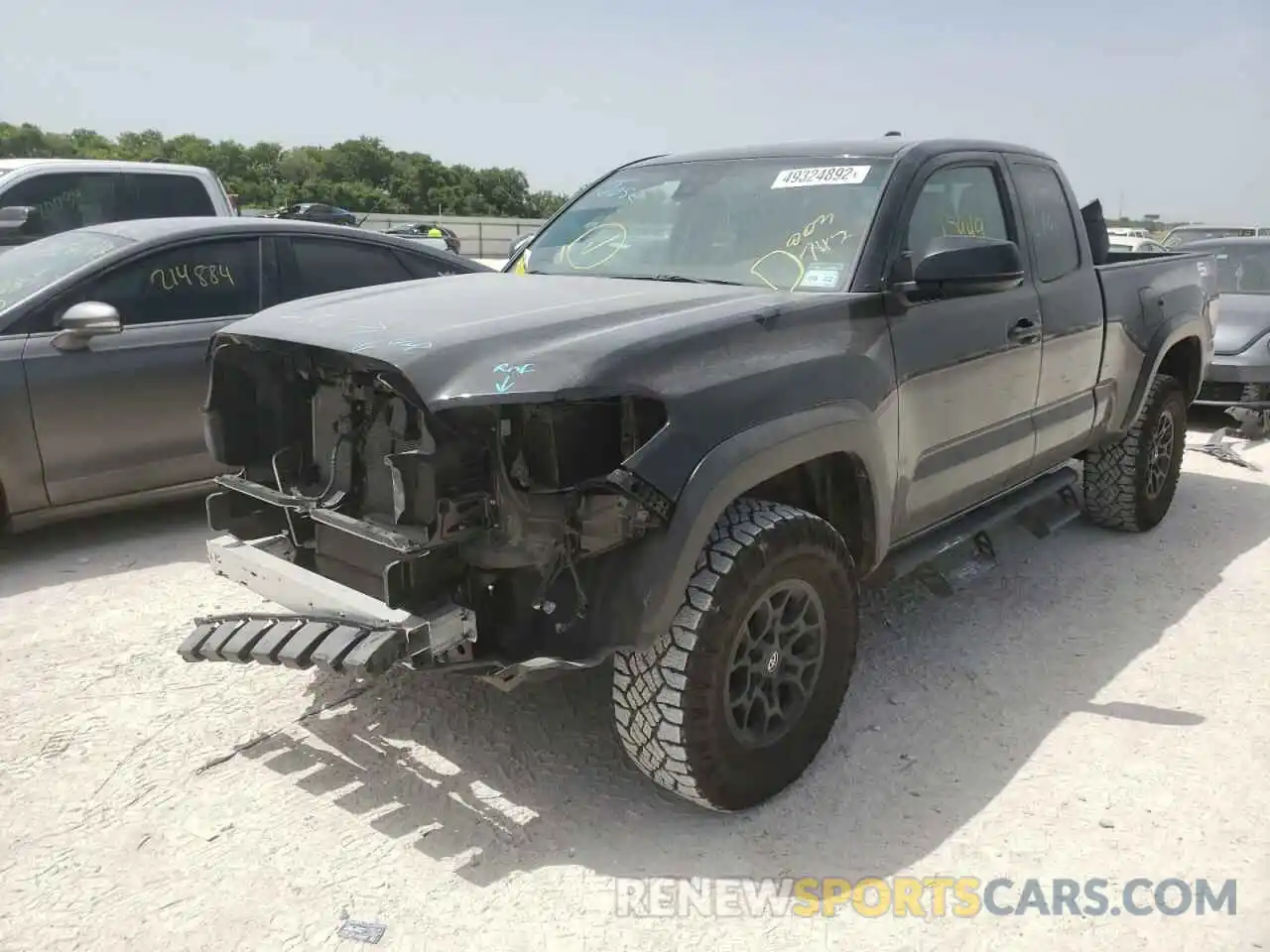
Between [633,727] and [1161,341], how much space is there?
153 inches

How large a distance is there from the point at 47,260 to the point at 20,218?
3013mm

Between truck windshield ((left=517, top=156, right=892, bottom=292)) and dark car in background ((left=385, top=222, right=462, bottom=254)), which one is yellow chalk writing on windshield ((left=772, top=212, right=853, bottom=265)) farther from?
dark car in background ((left=385, top=222, right=462, bottom=254))

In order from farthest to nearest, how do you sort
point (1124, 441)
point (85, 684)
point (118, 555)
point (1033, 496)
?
1. point (1124, 441)
2. point (118, 555)
3. point (1033, 496)
4. point (85, 684)

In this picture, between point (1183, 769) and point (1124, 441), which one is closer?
point (1183, 769)

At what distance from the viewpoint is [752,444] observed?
277 centimetres

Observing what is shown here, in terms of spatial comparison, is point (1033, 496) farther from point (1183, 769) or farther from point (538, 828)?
point (538, 828)

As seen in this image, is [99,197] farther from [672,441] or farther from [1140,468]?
[1140,468]

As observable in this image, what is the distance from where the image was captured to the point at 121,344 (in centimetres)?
502

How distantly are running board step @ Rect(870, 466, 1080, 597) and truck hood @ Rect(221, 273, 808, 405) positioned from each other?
1.07 meters

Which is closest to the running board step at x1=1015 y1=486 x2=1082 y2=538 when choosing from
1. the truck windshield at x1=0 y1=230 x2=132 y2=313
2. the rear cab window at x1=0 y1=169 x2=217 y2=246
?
the truck windshield at x1=0 y1=230 x2=132 y2=313

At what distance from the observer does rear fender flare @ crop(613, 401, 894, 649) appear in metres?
2.59

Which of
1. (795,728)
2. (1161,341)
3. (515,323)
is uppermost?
(515,323)

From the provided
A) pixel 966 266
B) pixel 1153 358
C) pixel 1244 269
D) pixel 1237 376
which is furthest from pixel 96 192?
pixel 1244 269

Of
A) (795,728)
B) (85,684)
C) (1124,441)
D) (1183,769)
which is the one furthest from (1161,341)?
(85,684)
